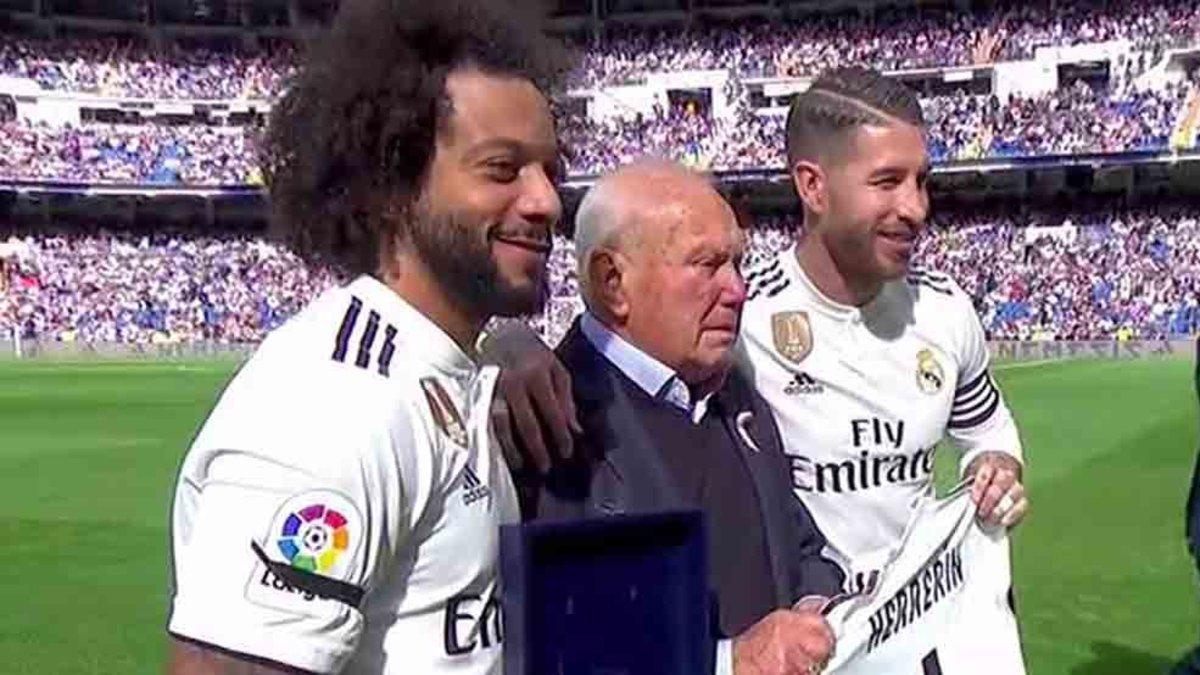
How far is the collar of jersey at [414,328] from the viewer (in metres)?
2.36

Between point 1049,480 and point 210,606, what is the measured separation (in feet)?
43.7

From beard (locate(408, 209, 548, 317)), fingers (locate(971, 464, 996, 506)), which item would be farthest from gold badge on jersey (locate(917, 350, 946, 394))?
beard (locate(408, 209, 548, 317))

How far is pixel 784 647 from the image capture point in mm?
2705

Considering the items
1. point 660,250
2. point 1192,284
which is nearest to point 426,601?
point 660,250

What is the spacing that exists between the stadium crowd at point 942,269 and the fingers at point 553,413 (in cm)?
3503

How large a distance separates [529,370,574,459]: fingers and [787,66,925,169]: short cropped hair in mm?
1554

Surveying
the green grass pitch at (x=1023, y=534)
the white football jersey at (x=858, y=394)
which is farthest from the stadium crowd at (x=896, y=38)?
the white football jersey at (x=858, y=394)

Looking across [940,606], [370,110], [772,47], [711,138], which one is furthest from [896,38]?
[370,110]

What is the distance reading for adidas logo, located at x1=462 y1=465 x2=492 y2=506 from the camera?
2309 mm

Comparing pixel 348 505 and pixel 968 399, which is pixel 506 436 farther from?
pixel 968 399

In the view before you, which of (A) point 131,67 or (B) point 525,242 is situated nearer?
(B) point 525,242

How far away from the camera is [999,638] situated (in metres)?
3.77

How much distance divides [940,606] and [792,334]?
0.95 meters

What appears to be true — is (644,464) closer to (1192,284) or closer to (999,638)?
(999,638)
